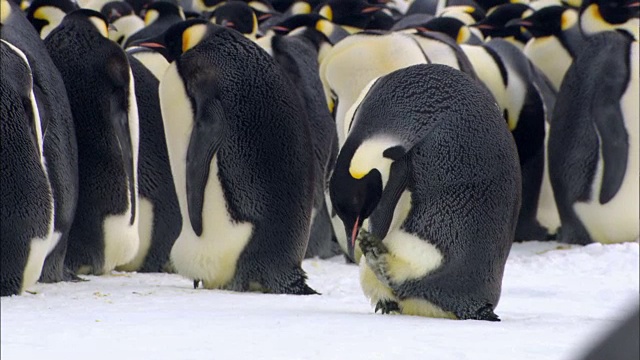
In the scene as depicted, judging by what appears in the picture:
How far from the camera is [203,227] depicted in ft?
11.8

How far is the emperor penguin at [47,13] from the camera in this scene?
213 inches

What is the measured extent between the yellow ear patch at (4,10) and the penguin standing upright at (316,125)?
1656 millimetres

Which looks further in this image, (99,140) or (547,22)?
(547,22)

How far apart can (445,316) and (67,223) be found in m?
1.43

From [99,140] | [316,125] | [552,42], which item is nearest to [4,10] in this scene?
[99,140]

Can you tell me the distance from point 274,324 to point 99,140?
1.68 meters

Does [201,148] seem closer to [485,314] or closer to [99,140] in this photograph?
[99,140]

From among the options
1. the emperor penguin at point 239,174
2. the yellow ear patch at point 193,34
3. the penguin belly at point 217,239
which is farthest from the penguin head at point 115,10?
the penguin belly at point 217,239

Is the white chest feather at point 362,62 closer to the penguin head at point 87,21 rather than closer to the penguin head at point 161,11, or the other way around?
the penguin head at point 87,21

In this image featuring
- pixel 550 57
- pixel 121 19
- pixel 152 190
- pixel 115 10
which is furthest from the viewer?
pixel 115 10

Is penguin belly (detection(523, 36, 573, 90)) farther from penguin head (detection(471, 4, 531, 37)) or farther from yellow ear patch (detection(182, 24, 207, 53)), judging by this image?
yellow ear patch (detection(182, 24, 207, 53))

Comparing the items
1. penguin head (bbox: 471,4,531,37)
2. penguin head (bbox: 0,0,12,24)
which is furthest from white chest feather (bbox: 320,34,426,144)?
penguin head (bbox: 471,4,531,37)

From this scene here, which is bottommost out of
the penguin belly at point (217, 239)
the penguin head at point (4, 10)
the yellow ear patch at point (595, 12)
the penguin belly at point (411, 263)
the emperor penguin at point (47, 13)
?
the yellow ear patch at point (595, 12)

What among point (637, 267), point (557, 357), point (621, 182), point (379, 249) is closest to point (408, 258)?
point (379, 249)
